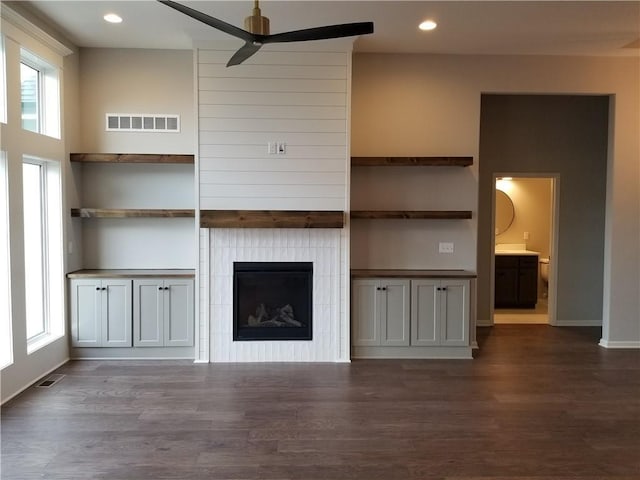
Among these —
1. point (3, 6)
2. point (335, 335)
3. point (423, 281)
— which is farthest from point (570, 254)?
point (3, 6)

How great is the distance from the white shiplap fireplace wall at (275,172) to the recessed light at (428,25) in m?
0.74

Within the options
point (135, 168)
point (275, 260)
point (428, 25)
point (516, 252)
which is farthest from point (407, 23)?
point (516, 252)

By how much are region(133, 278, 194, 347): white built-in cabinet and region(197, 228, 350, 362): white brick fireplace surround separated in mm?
171

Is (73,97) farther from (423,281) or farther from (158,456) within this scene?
(423,281)

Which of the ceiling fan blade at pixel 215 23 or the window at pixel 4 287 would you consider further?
the window at pixel 4 287

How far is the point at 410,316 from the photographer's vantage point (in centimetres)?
485

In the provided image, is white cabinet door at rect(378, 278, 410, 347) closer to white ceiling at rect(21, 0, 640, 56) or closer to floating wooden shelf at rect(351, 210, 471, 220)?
floating wooden shelf at rect(351, 210, 471, 220)

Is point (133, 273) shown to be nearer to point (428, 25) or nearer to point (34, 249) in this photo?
point (34, 249)

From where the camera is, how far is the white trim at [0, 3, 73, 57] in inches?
146

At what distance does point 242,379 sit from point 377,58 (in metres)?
3.61

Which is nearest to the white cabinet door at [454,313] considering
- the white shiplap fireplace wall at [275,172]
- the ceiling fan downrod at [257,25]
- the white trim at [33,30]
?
the white shiplap fireplace wall at [275,172]

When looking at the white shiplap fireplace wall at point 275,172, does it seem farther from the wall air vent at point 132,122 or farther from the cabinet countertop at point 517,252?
the cabinet countertop at point 517,252

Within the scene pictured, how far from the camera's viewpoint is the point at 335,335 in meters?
4.80

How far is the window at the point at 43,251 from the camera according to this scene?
171 inches
